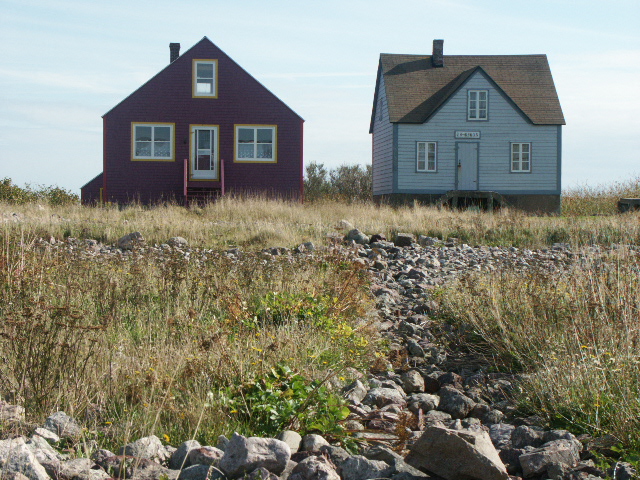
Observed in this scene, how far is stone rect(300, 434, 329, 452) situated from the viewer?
4.12 meters

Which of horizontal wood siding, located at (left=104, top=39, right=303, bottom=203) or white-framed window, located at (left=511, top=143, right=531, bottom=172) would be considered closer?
horizontal wood siding, located at (left=104, top=39, right=303, bottom=203)

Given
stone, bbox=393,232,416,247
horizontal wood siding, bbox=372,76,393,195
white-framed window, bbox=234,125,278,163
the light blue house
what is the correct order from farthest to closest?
horizontal wood siding, bbox=372,76,393,195 < the light blue house < white-framed window, bbox=234,125,278,163 < stone, bbox=393,232,416,247

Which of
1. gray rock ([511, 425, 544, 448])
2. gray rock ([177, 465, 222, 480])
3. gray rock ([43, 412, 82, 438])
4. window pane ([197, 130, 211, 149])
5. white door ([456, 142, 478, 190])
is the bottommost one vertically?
gray rock ([511, 425, 544, 448])

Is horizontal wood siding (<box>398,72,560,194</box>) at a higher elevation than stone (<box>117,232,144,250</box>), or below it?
higher

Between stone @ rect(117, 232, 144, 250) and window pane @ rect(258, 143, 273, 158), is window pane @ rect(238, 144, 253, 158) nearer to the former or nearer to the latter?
window pane @ rect(258, 143, 273, 158)

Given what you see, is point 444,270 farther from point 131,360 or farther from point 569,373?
point 131,360

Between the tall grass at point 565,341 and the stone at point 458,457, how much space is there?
1.06m

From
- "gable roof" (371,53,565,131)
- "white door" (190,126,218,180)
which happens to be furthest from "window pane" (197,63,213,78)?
"gable roof" (371,53,565,131)

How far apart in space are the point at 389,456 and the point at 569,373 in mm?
1850

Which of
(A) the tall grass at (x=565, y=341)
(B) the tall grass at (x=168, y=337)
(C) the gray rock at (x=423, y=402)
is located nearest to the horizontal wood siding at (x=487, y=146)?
(B) the tall grass at (x=168, y=337)

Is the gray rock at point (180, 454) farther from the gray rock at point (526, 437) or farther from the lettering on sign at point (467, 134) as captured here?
the lettering on sign at point (467, 134)

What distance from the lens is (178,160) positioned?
27.6 m

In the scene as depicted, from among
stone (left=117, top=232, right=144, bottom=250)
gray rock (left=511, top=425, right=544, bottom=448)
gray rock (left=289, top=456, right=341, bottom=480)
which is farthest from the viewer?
stone (left=117, top=232, right=144, bottom=250)

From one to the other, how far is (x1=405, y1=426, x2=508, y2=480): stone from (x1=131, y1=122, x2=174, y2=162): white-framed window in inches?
975
